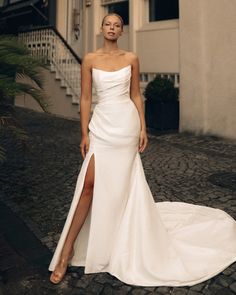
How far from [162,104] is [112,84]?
6.58 m

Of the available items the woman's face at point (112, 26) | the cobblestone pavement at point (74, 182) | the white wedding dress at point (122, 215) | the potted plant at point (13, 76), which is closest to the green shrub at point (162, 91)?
the cobblestone pavement at point (74, 182)

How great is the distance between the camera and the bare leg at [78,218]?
9.77 ft

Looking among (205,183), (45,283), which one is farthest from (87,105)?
(205,183)

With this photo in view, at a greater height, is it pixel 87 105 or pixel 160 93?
pixel 160 93

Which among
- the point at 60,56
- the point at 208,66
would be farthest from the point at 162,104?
the point at 60,56

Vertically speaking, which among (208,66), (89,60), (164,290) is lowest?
(164,290)

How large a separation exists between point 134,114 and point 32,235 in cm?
173

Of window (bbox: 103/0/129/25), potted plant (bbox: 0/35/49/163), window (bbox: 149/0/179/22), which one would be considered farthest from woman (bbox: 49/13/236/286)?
window (bbox: 103/0/129/25)

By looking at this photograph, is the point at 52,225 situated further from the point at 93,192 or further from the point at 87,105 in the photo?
the point at 87,105

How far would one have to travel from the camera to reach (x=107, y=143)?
297cm

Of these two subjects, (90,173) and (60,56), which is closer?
(90,173)

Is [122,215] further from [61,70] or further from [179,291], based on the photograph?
[61,70]

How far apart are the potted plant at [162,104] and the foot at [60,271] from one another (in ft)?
22.4

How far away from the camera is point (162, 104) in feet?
30.8
